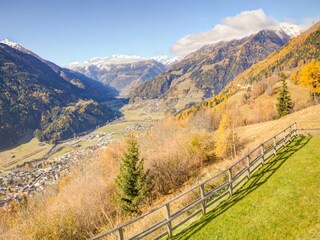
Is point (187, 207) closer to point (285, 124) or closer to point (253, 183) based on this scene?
point (253, 183)

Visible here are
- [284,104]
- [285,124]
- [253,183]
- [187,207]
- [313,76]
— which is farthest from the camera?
[313,76]

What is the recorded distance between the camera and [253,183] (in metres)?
18.6

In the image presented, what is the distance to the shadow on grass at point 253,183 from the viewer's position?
14.2 m

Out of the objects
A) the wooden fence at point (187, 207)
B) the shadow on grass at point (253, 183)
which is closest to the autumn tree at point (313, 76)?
the wooden fence at point (187, 207)

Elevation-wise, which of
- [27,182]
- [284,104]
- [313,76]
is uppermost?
[313,76]

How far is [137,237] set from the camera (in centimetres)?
1236

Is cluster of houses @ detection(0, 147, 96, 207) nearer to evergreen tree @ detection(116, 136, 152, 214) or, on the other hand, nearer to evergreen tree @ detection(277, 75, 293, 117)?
evergreen tree @ detection(116, 136, 152, 214)

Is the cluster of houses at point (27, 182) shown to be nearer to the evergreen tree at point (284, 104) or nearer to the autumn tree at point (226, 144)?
the autumn tree at point (226, 144)

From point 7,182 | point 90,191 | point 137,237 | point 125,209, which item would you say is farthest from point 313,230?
point 7,182

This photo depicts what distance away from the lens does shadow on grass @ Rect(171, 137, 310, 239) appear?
14163 mm

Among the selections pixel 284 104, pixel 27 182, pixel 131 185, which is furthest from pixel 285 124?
pixel 27 182

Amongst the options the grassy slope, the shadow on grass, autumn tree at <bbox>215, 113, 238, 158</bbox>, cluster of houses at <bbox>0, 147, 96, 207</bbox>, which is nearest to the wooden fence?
the shadow on grass

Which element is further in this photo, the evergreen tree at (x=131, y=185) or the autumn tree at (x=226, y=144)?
the autumn tree at (x=226, y=144)

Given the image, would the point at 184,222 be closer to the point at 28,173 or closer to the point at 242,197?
the point at 242,197
